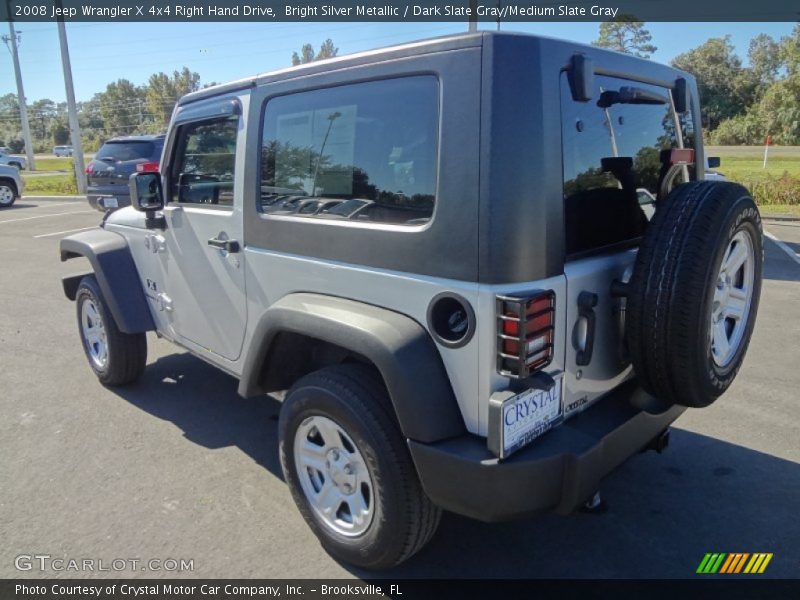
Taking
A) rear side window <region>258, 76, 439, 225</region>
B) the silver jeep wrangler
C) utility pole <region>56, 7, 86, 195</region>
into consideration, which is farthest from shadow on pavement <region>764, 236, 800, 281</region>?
utility pole <region>56, 7, 86, 195</region>

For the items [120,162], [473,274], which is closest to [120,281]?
[473,274]

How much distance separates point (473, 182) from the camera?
2010mm

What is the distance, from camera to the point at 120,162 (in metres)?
12.0

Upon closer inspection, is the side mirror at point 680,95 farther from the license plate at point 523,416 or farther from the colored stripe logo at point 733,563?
the colored stripe logo at point 733,563

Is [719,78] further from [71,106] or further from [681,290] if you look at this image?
[681,290]

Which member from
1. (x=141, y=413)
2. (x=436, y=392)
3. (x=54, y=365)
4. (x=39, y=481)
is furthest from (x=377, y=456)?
(x=54, y=365)

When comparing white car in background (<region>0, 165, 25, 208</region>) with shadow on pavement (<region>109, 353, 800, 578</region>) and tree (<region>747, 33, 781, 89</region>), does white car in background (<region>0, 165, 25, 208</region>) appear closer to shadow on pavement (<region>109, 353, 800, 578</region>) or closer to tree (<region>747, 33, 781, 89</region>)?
shadow on pavement (<region>109, 353, 800, 578</region>)

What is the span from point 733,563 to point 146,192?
3677 millimetres

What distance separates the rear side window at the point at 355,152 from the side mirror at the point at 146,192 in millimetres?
1123

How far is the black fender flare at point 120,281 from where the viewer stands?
4.00 meters

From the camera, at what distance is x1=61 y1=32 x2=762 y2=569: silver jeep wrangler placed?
201 centimetres

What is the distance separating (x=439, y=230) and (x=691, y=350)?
101 cm

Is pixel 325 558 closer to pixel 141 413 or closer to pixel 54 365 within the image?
pixel 141 413
